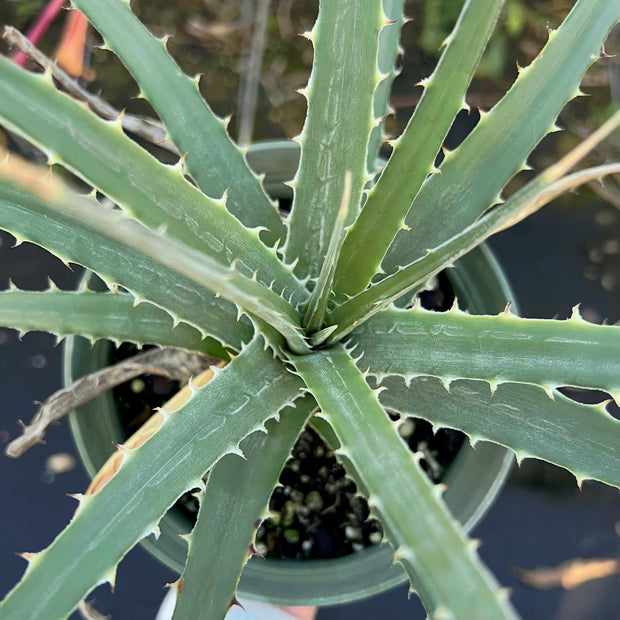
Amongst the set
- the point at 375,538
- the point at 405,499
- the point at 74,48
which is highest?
the point at 74,48

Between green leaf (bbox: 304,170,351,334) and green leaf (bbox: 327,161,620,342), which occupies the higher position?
green leaf (bbox: 304,170,351,334)

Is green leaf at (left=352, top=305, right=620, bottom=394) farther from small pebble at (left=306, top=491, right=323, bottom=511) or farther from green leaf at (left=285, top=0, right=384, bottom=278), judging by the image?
small pebble at (left=306, top=491, right=323, bottom=511)

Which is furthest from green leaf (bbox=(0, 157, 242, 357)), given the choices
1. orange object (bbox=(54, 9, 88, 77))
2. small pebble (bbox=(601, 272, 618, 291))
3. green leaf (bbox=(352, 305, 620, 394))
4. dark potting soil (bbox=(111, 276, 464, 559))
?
small pebble (bbox=(601, 272, 618, 291))

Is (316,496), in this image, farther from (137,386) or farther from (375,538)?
(137,386)

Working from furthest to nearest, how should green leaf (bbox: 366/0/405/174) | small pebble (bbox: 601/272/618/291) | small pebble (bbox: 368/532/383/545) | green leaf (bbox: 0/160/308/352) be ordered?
small pebble (bbox: 601/272/618/291) → small pebble (bbox: 368/532/383/545) → green leaf (bbox: 366/0/405/174) → green leaf (bbox: 0/160/308/352)

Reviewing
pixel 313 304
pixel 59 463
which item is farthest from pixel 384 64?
pixel 59 463

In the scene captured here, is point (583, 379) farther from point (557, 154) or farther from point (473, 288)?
point (557, 154)
